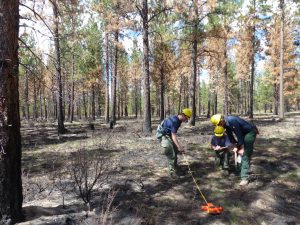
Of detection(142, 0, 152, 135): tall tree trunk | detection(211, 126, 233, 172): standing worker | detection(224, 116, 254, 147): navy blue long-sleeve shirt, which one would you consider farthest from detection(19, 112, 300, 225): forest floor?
detection(142, 0, 152, 135): tall tree trunk

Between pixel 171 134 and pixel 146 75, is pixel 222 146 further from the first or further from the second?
pixel 146 75

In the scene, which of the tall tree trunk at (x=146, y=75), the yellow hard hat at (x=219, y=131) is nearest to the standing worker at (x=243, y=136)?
the yellow hard hat at (x=219, y=131)

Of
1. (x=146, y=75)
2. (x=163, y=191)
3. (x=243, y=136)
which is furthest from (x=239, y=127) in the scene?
(x=146, y=75)

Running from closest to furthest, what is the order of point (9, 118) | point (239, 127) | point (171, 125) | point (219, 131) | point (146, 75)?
1. point (9, 118)
2. point (239, 127)
3. point (171, 125)
4. point (219, 131)
5. point (146, 75)

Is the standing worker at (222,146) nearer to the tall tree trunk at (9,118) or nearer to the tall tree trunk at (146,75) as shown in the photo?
the tall tree trunk at (9,118)

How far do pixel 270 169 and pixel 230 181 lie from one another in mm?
1547

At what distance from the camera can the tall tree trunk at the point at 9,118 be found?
4.75 m

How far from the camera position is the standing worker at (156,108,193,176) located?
790 centimetres

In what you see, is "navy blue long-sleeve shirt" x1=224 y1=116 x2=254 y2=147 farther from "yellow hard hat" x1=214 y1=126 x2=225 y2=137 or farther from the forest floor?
the forest floor

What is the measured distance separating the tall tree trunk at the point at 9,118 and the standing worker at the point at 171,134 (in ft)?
12.5

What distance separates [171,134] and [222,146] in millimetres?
1474

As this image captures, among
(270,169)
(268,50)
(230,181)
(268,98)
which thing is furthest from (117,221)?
(268,98)

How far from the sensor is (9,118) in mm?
4805

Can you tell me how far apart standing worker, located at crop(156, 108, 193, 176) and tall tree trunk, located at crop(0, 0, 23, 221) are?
3.81 meters
